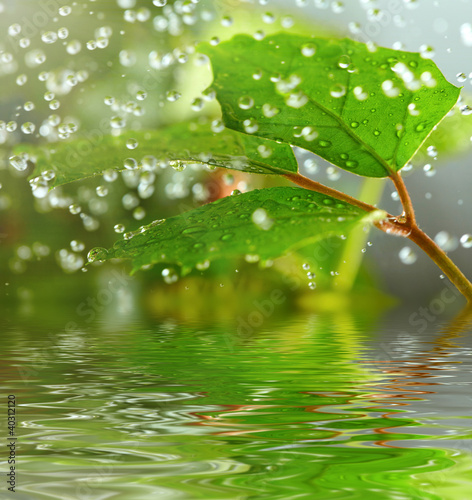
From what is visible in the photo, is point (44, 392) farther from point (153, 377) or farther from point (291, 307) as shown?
point (291, 307)

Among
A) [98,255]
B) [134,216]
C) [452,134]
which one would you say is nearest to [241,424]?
[98,255]

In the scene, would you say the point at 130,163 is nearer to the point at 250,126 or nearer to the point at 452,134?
the point at 250,126

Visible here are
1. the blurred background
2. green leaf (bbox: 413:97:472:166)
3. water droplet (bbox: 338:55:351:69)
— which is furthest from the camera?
the blurred background

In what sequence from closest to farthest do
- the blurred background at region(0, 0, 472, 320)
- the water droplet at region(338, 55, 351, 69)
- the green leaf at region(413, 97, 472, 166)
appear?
the water droplet at region(338, 55, 351, 69) → the green leaf at region(413, 97, 472, 166) → the blurred background at region(0, 0, 472, 320)

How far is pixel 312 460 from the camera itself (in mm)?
214

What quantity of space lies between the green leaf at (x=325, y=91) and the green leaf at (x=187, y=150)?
0.02 meters

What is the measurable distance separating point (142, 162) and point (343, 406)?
16 centimetres

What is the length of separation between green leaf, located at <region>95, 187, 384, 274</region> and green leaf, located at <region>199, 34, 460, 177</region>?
16mm

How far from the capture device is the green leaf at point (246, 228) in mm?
193

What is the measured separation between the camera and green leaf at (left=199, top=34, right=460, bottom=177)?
18cm

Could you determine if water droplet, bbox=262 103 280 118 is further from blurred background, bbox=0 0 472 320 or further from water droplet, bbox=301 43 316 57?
blurred background, bbox=0 0 472 320

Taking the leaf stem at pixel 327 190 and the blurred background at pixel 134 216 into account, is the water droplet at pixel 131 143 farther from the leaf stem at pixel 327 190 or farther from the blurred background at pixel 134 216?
the blurred background at pixel 134 216

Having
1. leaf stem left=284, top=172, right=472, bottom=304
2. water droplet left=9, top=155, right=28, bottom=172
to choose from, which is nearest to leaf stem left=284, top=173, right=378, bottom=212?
leaf stem left=284, top=172, right=472, bottom=304

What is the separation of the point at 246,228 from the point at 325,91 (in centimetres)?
5
